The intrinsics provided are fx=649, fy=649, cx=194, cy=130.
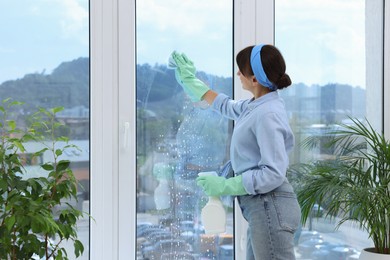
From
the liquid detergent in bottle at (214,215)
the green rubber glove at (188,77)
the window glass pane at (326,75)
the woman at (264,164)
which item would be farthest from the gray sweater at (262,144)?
the window glass pane at (326,75)

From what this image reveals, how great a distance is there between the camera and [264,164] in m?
2.47

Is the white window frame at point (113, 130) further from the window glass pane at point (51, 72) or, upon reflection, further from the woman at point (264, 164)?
the woman at point (264, 164)

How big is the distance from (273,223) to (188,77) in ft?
2.61

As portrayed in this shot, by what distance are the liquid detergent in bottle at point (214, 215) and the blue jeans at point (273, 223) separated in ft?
0.65

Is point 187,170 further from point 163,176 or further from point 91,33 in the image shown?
point 91,33

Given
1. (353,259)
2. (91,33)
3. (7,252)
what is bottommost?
(353,259)

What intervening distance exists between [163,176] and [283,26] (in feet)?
3.16

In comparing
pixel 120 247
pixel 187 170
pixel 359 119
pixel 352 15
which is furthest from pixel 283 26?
pixel 120 247

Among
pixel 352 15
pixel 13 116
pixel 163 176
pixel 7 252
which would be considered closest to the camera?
pixel 7 252

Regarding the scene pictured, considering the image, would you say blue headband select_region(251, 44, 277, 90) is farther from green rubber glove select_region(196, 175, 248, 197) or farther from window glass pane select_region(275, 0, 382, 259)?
window glass pane select_region(275, 0, 382, 259)

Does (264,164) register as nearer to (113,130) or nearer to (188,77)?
(188,77)

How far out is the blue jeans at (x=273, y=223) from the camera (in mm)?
2482

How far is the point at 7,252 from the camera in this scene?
94.7 inches

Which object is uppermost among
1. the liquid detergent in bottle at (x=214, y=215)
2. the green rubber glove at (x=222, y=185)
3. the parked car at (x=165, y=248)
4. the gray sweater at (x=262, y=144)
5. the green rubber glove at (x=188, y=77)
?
the green rubber glove at (x=188, y=77)
